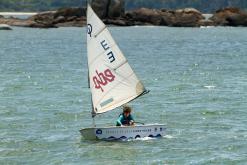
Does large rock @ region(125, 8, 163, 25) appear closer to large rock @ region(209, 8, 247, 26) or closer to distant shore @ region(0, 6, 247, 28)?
distant shore @ region(0, 6, 247, 28)

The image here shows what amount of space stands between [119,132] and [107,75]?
285cm

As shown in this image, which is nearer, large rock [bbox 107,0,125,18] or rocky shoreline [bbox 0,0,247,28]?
large rock [bbox 107,0,125,18]

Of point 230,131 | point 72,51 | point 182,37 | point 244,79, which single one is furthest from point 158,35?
point 230,131

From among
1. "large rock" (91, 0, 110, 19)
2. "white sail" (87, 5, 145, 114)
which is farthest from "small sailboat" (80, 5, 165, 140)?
"large rock" (91, 0, 110, 19)

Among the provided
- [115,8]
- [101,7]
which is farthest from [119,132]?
[115,8]

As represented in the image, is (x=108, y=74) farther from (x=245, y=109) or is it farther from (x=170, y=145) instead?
(x=245, y=109)

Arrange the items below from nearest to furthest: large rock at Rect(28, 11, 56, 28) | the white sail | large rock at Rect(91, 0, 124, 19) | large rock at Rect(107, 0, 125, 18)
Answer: the white sail
large rock at Rect(91, 0, 124, 19)
large rock at Rect(107, 0, 125, 18)
large rock at Rect(28, 11, 56, 28)

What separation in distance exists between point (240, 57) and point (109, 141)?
193 ft

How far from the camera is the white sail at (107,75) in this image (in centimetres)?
3819

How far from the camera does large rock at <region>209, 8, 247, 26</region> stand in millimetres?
171750

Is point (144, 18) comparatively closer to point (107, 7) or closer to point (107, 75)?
point (107, 7)

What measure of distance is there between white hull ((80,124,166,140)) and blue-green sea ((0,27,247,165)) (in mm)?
248

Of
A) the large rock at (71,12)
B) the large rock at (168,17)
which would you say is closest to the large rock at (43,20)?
the large rock at (71,12)

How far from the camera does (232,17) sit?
570 feet
